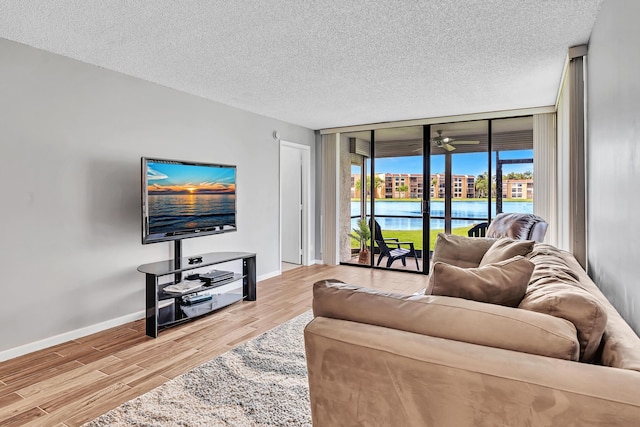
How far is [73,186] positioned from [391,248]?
457cm

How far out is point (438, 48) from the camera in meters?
2.88

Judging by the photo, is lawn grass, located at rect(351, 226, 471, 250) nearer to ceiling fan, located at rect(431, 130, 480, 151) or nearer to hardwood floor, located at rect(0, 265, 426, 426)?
ceiling fan, located at rect(431, 130, 480, 151)

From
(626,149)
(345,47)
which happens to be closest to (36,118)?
(345,47)

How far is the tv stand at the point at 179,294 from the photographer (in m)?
3.15

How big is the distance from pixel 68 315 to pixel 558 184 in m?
5.61

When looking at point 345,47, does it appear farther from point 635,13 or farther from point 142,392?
point 142,392

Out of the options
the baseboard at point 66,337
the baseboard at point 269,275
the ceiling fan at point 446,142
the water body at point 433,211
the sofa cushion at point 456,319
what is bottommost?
the baseboard at point 66,337

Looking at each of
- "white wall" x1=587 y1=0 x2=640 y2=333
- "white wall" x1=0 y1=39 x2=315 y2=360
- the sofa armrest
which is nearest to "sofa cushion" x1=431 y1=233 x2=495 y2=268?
"white wall" x1=587 y1=0 x2=640 y2=333

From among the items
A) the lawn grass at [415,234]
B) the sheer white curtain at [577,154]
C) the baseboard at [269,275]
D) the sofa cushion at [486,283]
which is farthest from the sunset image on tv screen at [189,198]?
the sheer white curtain at [577,154]

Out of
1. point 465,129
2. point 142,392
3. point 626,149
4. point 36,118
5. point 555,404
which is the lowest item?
point 142,392

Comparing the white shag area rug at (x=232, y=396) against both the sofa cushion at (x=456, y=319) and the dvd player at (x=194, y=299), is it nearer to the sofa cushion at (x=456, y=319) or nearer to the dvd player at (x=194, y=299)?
the sofa cushion at (x=456, y=319)

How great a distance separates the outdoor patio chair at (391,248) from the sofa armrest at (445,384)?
4.51m

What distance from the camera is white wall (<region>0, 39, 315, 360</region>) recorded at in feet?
9.04

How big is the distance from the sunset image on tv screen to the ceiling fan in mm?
3211
